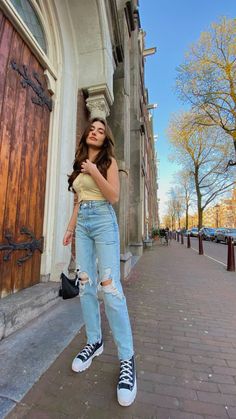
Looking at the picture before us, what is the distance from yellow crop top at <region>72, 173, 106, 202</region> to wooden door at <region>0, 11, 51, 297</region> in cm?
106

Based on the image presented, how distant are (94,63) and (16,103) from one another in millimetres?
1998

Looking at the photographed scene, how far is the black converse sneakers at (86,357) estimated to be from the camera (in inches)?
68.6

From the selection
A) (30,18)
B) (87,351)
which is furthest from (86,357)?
(30,18)

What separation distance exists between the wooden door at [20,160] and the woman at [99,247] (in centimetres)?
97

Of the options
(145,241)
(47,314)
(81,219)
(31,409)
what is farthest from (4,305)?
(145,241)

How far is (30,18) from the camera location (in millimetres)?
3158

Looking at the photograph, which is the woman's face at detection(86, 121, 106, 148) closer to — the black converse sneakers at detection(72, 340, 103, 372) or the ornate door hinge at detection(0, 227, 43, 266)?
the ornate door hinge at detection(0, 227, 43, 266)

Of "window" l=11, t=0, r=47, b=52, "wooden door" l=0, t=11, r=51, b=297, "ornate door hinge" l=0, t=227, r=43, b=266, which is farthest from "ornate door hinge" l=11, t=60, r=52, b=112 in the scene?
"ornate door hinge" l=0, t=227, r=43, b=266

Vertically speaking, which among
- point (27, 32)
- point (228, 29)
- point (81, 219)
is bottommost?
point (81, 219)

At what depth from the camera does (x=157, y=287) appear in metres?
4.50

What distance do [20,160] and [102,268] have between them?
1758 mm

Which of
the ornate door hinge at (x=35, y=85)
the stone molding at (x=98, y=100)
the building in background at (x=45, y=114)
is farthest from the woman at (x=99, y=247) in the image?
the stone molding at (x=98, y=100)

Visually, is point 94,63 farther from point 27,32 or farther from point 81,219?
point 81,219

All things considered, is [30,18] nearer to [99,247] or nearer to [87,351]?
[99,247]
